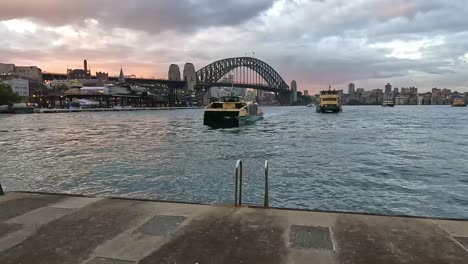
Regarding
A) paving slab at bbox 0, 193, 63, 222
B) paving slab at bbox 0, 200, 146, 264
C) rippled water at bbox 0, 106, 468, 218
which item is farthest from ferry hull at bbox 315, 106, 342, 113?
paving slab at bbox 0, 200, 146, 264

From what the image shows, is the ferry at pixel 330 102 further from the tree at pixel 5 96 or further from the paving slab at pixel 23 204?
the tree at pixel 5 96

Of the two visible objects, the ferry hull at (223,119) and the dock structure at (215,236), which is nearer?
the dock structure at (215,236)

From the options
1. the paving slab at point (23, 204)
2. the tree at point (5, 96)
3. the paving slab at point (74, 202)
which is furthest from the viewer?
the tree at point (5, 96)

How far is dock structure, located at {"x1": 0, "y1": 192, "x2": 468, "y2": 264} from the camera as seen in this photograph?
5.46 m

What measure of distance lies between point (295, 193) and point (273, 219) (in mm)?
7423

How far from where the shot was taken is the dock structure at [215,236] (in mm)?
5465

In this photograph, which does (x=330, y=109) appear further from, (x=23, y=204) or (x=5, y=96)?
(x=5, y=96)

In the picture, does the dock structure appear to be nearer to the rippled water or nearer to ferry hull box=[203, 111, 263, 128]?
the rippled water

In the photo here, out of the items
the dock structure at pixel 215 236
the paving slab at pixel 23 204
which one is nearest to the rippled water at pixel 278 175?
the paving slab at pixel 23 204

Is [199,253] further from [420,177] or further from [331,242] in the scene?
[420,177]

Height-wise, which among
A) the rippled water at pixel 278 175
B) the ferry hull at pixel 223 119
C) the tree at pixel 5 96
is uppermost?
the tree at pixel 5 96

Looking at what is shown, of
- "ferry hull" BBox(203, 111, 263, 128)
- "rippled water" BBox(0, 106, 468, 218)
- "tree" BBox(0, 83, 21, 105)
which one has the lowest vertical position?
"rippled water" BBox(0, 106, 468, 218)

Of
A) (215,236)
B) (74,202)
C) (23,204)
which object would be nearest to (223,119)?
(74,202)

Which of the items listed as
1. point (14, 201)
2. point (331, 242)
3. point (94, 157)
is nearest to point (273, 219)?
point (331, 242)
